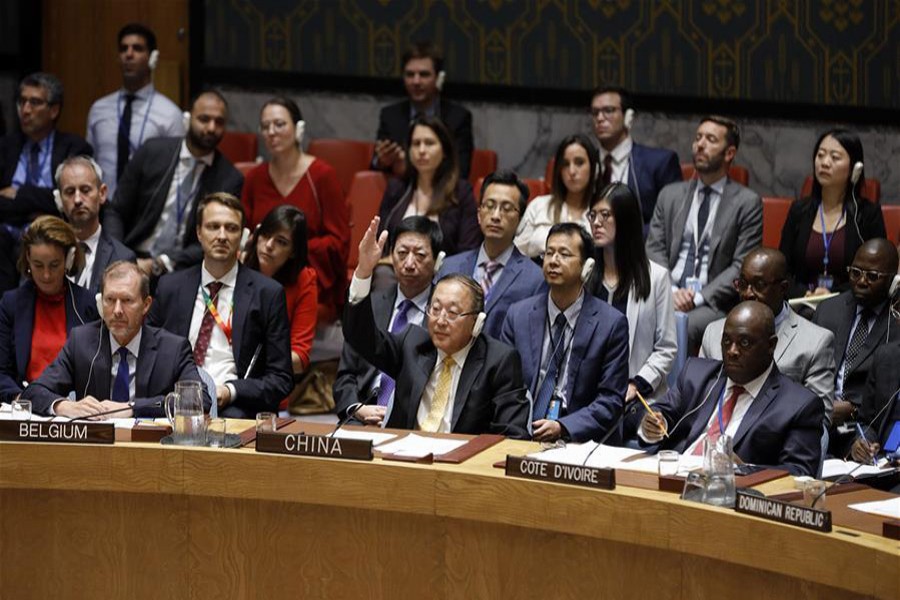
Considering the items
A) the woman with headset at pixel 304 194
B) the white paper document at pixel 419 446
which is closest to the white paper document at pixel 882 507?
the white paper document at pixel 419 446

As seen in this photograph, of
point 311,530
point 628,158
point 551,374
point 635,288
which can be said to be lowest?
point 311,530

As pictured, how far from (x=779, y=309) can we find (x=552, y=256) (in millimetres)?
765

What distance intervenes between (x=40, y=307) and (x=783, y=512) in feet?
9.14

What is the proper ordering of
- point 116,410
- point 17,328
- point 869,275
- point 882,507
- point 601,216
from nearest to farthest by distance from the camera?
point 882,507 < point 116,410 < point 17,328 < point 869,275 < point 601,216

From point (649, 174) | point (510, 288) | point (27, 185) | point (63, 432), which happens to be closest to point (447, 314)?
point (510, 288)

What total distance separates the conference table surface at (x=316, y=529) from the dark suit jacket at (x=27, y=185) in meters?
2.50

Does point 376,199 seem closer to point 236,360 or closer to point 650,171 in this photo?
point 650,171

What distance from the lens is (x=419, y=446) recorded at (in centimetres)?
377

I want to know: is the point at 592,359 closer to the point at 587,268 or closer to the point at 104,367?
the point at 587,268

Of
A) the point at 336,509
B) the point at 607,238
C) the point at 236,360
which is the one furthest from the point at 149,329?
A: the point at 607,238

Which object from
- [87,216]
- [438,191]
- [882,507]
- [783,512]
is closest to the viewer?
[783,512]

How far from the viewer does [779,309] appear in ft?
15.2

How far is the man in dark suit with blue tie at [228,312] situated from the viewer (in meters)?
4.91

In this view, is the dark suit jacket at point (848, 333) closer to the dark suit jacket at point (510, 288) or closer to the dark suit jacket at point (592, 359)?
the dark suit jacket at point (592, 359)
